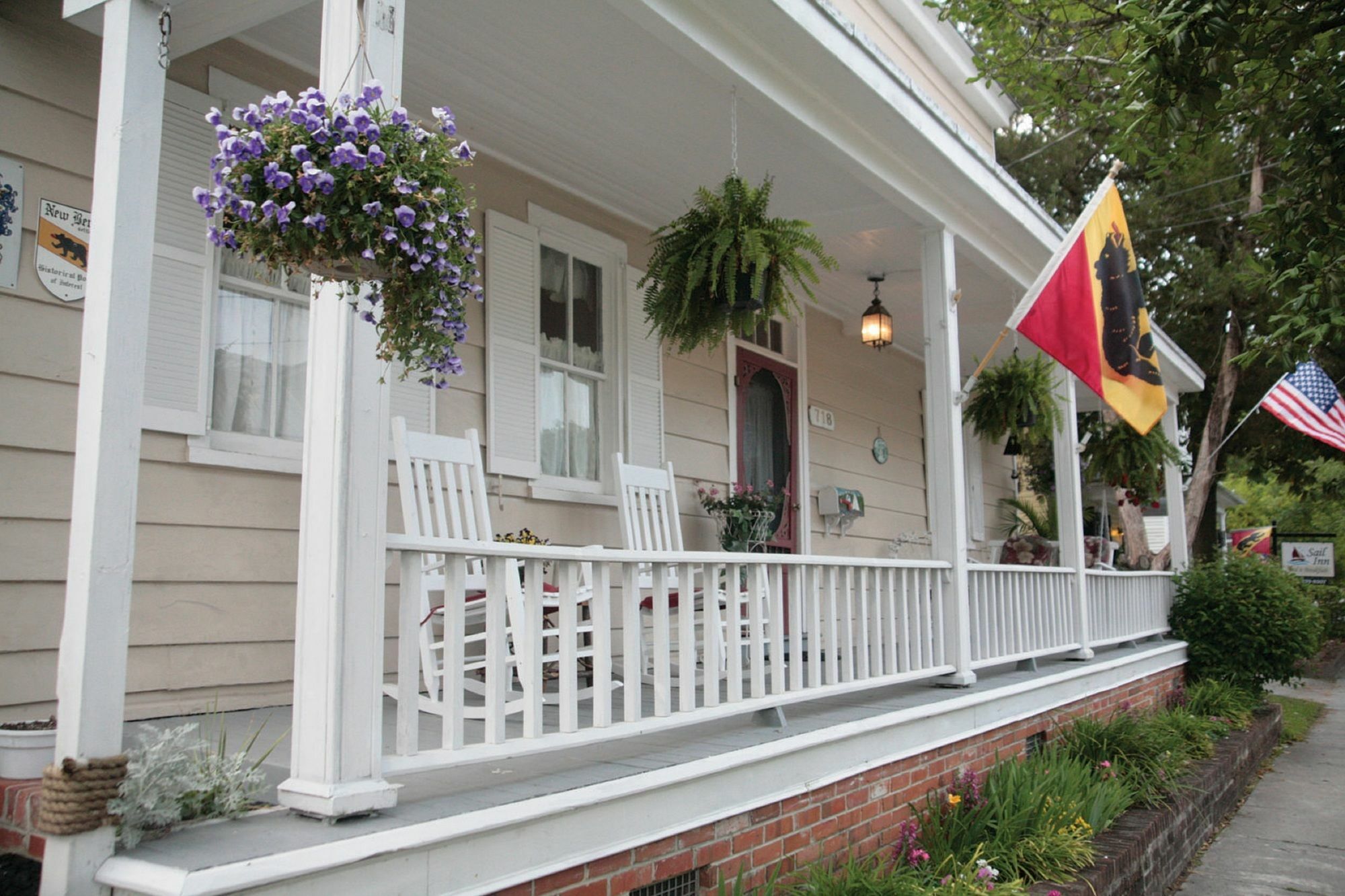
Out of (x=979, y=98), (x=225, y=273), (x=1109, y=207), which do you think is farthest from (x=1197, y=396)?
(x=225, y=273)

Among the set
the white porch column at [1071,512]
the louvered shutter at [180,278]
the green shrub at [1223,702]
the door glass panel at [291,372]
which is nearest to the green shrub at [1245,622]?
the green shrub at [1223,702]

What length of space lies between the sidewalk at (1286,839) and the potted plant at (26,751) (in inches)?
189

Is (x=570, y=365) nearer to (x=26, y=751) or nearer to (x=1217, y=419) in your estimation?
(x=26, y=751)

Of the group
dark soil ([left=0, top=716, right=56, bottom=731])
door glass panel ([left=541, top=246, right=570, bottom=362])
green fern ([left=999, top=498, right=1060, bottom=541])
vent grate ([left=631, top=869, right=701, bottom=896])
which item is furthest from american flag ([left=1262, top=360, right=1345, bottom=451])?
dark soil ([left=0, top=716, right=56, bottom=731])

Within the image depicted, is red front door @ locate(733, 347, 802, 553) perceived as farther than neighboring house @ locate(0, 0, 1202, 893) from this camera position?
Yes

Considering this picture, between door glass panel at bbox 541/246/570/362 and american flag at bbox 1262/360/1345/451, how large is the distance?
713cm

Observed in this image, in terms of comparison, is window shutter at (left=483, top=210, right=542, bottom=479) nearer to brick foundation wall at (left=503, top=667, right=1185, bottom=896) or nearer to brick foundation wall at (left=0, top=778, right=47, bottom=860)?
brick foundation wall at (left=503, top=667, right=1185, bottom=896)

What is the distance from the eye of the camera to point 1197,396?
14.5 meters

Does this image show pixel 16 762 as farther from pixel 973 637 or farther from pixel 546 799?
pixel 973 637

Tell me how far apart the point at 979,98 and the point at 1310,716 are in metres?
6.69

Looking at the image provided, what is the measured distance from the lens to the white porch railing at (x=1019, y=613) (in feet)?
17.5

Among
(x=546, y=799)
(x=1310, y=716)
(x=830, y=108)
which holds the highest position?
(x=830, y=108)

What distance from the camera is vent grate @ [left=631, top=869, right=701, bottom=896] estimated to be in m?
3.05

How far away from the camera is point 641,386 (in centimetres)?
582
